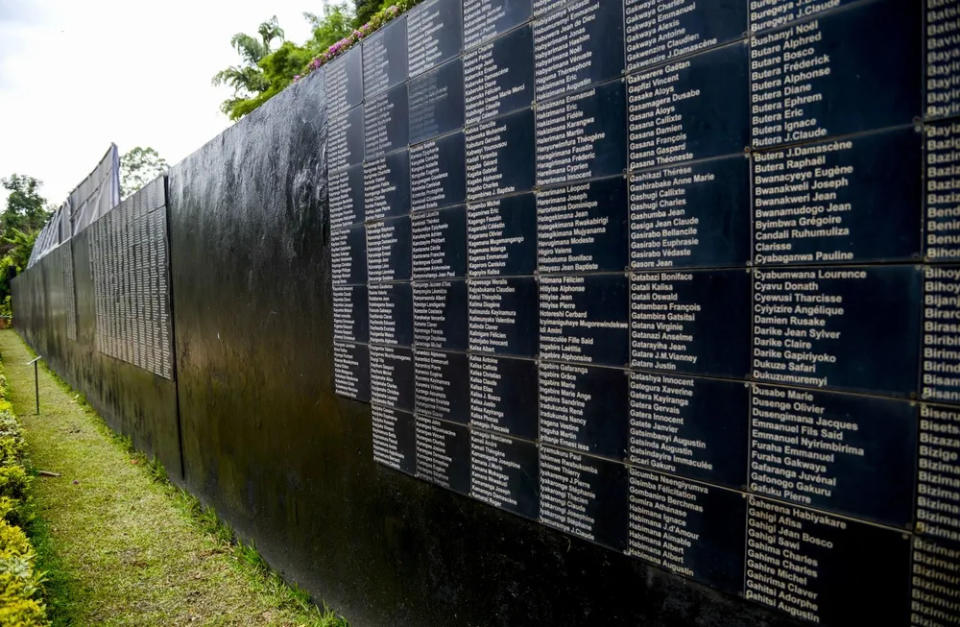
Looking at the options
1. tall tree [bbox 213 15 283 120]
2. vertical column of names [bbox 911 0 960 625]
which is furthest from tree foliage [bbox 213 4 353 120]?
vertical column of names [bbox 911 0 960 625]

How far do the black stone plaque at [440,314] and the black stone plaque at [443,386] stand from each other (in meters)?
0.06

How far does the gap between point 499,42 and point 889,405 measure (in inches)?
72.1

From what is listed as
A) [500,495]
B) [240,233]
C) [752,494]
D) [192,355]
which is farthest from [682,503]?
[192,355]

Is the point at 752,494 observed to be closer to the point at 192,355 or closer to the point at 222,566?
the point at 222,566

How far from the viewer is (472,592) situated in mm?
2725

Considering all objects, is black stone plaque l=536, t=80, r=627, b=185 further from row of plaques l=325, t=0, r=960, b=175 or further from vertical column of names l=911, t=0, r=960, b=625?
vertical column of names l=911, t=0, r=960, b=625

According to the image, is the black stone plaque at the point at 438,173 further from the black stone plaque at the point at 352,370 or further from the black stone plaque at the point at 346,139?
the black stone plaque at the point at 352,370

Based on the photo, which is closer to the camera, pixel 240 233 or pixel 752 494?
pixel 752 494

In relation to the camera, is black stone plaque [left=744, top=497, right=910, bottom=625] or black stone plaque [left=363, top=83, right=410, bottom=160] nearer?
black stone plaque [left=744, top=497, right=910, bottom=625]

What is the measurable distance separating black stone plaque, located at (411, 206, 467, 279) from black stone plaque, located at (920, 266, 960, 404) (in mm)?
1680

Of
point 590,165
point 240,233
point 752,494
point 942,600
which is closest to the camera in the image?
point 942,600

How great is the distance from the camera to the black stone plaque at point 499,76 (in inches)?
89.9

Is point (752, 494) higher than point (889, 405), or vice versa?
point (889, 405)

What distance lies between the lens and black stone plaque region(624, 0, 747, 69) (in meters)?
1.65
